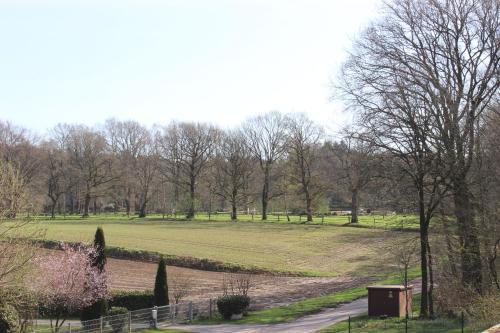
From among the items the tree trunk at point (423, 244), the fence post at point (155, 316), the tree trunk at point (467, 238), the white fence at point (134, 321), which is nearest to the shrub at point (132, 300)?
the white fence at point (134, 321)

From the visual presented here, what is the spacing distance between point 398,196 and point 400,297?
5.01 metres

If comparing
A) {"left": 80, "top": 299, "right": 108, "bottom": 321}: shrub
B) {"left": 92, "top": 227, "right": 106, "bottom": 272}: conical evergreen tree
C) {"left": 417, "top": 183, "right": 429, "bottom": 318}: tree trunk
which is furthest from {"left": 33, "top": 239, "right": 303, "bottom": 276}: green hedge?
{"left": 417, "top": 183, "right": 429, "bottom": 318}: tree trunk

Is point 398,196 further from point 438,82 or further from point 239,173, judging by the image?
point 239,173

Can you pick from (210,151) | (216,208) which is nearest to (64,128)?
(210,151)

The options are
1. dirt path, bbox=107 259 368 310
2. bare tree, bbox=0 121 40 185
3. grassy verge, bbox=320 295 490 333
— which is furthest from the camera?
bare tree, bbox=0 121 40 185

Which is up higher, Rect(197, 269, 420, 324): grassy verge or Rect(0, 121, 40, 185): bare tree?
Rect(0, 121, 40, 185): bare tree

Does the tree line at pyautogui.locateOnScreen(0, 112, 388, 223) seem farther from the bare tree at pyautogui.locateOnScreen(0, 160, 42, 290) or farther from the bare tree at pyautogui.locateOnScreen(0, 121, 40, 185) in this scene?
the bare tree at pyautogui.locateOnScreen(0, 160, 42, 290)

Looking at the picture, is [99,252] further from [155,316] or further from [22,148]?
[22,148]

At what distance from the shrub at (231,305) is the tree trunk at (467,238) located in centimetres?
1255

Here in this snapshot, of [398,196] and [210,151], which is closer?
[398,196]

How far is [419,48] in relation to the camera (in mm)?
28750

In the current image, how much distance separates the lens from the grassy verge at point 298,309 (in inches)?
1271

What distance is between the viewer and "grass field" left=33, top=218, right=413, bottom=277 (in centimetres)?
5762

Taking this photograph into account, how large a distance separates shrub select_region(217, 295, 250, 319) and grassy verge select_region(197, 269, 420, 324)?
530 millimetres
